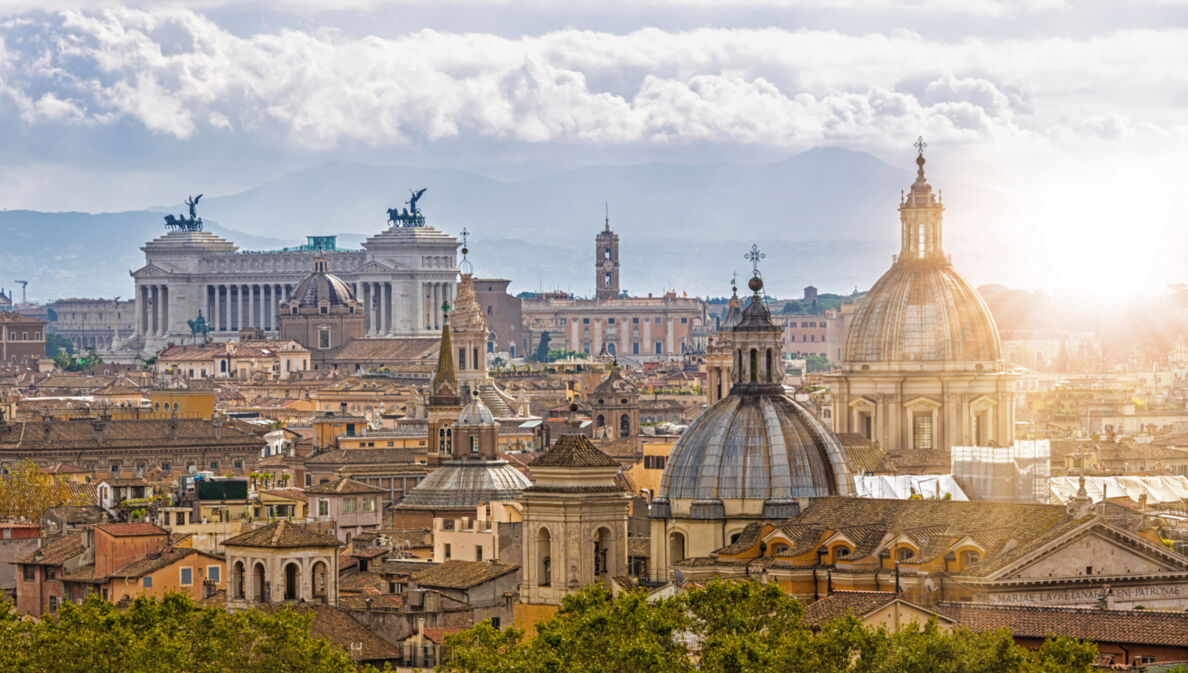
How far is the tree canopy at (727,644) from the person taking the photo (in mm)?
44938

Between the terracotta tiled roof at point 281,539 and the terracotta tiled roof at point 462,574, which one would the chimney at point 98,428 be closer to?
the terracotta tiled roof at point 462,574

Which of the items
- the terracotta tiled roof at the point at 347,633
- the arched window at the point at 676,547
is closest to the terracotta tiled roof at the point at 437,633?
the terracotta tiled roof at the point at 347,633

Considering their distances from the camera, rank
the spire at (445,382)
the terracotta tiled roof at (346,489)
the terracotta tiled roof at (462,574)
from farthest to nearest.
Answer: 1. the spire at (445,382)
2. the terracotta tiled roof at (346,489)
3. the terracotta tiled roof at (462,574)

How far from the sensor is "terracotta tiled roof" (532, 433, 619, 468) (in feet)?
201

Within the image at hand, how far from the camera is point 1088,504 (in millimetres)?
56469

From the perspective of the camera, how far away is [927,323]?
9462 cm

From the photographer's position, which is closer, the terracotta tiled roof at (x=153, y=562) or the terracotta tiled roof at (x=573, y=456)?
the terracotta tiled roof at (x=573, y=456)

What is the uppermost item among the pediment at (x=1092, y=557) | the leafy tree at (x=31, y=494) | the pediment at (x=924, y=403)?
the pediment at (x=924, y=403)

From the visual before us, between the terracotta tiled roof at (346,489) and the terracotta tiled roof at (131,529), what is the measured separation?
49.0ft

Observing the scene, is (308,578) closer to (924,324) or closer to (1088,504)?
(1088,504)

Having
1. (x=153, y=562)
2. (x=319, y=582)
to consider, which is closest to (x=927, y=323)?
(x=153, y=562)

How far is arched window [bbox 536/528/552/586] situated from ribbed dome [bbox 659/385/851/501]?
241cm

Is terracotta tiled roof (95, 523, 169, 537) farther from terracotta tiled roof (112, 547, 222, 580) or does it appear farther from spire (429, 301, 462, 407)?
spire (429, 301, 462, 407)

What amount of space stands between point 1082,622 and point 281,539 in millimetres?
21526
